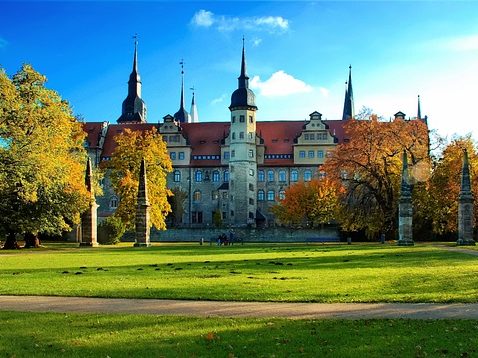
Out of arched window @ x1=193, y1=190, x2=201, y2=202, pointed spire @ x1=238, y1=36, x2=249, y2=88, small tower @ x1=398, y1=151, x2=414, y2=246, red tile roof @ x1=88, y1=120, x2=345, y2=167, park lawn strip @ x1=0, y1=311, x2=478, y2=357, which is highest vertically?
pointed spire @ x1=238, y1=36, x2=249, y2=88

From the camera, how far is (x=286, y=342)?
786 cm

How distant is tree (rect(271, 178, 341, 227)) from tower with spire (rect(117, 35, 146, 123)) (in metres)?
33.5

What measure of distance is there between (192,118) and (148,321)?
105306 millimetres

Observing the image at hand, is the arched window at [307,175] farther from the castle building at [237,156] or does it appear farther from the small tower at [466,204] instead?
the small tower at [466,204]

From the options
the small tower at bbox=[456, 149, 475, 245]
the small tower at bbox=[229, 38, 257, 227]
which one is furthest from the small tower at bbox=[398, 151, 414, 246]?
the small tower at bbox=[229, 38, 257, 227]

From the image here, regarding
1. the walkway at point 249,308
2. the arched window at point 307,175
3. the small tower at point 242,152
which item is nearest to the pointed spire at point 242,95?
the small tower at point 242,152

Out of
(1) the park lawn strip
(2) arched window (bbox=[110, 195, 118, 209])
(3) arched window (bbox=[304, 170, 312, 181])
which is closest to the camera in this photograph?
(1) the park lawn strip

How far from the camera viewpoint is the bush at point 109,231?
46719 millimetres

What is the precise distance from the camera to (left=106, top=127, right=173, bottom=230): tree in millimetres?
48938

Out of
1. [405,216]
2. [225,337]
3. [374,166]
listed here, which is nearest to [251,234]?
[374,166]

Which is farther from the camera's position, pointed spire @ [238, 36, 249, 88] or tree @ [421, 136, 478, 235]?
pointed spire @ [238, 36, 249, 88]

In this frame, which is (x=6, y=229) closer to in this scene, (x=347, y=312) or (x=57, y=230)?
(x=57, y=230)

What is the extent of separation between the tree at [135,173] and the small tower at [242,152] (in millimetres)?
25834

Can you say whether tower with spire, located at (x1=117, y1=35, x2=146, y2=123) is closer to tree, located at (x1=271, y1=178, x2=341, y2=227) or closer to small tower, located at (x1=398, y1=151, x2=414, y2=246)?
tree, located at (x1=271, y1=178, x2=341, y2=227)
